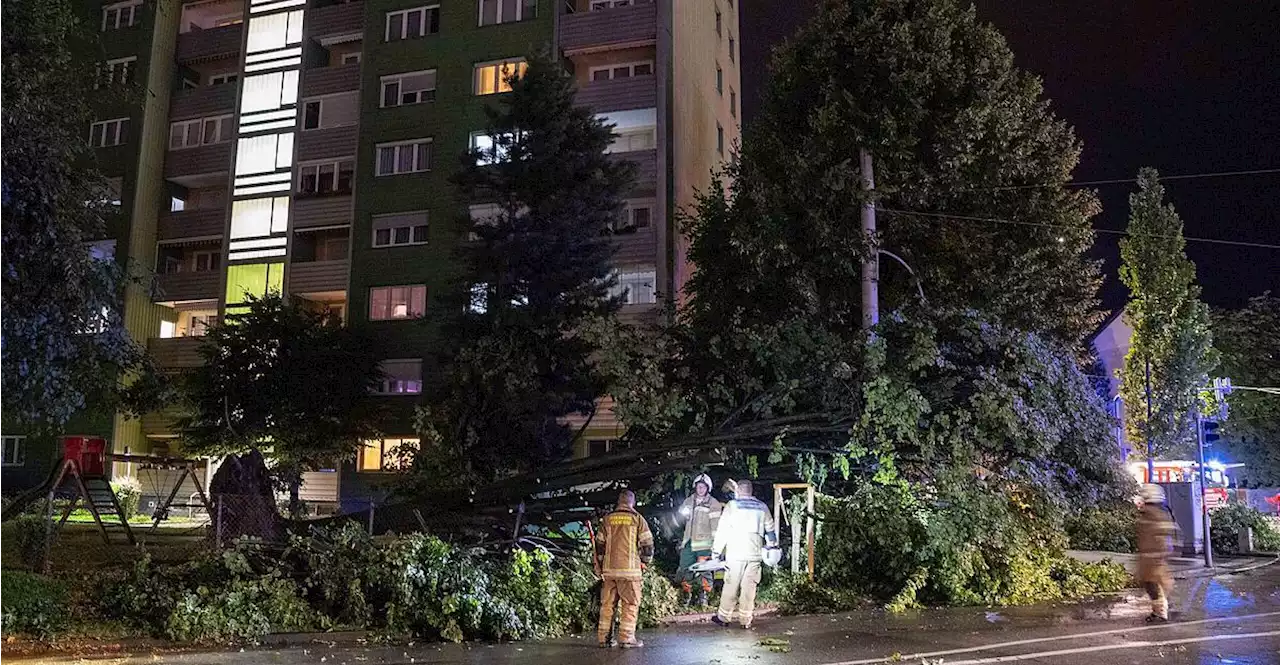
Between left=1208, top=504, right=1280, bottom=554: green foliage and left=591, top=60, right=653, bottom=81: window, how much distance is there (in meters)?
22.1

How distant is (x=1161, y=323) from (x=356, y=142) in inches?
1114

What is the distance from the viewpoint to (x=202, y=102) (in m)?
39.8

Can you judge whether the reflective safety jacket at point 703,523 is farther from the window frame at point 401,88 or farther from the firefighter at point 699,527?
the window frame at point 401,88

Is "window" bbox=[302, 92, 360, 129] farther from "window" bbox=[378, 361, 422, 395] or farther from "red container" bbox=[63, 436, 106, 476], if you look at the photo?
"red container" bbox=[63, 436, 106, 476]

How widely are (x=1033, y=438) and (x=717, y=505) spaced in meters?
4.51

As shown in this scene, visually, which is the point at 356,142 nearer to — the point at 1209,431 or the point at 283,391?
the point at 283,391

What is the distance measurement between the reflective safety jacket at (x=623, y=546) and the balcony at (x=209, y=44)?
117ft

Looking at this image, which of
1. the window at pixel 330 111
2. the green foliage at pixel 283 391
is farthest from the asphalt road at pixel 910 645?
the window at pixel 330 111

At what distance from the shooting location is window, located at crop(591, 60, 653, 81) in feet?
113

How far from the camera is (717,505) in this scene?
12016mm

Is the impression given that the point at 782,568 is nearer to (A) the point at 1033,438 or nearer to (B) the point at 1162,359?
(A) the point at 1033,438

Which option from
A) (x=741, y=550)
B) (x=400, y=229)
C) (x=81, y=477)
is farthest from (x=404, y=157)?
(x=741, y=550)

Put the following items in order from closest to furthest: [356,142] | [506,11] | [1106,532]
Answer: [1106,532] → [506,11] → [356,142]

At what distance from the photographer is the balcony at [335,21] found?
37.9m
